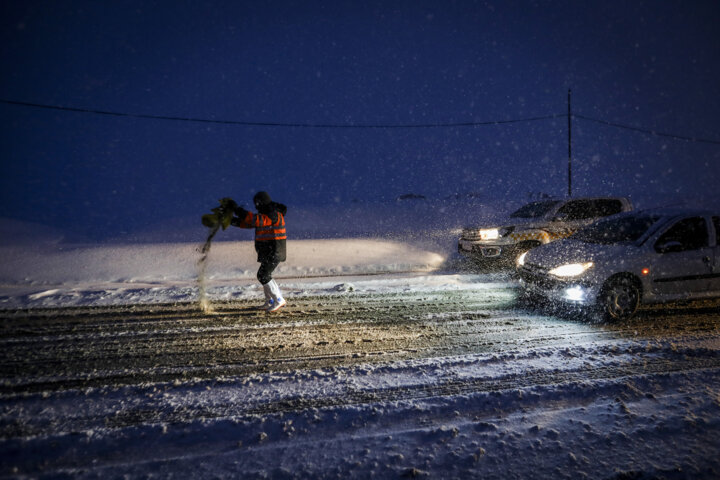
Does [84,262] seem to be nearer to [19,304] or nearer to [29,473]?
[19,304]

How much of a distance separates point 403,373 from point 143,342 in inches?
122

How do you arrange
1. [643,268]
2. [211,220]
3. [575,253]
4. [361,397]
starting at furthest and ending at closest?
1. [575,253]
2. [211,220]
3. [643,268]
4. [361,397]

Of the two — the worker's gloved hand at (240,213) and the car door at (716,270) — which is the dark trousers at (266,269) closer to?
the worker's gloved hand at (240,213)

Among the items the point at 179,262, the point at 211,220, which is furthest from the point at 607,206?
the point at 179,262

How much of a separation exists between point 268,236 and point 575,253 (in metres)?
4.56

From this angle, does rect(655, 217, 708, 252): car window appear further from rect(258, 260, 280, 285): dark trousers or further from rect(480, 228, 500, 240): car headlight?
rect(258, 260, 280, 285): dark trousers

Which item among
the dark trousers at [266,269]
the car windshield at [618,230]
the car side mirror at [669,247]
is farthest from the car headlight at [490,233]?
the dark trousers at [266,269]

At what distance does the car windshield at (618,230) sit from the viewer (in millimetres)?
5180

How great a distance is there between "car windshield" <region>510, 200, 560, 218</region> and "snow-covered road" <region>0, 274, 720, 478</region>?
Result: 4.26m

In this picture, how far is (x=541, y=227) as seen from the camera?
28.1 ft

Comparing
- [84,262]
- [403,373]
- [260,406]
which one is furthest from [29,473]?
[84,262]

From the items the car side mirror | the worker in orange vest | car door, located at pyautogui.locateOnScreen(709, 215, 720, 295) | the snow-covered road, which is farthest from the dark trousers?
car door, located at pyautogui.locateOnScreen(709, 215, 720, 295)

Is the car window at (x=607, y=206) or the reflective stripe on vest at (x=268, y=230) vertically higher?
the car window at (x=607, y=206)

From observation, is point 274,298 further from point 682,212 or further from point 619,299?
point 682,212
